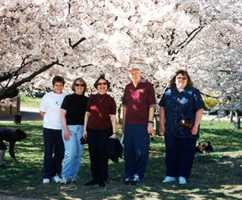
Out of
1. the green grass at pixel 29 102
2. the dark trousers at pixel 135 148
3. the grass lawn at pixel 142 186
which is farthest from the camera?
the green grass at pixel 29 102

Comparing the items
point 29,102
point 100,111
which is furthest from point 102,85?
point 29,102

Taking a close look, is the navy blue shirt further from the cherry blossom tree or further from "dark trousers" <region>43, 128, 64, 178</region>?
the cherry blossom tree

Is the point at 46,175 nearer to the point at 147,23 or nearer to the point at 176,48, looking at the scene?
the point at 147,23

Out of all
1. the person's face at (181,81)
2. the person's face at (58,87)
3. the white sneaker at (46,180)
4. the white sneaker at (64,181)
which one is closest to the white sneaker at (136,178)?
the white sneaker at (64,181)

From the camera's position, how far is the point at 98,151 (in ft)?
28.2

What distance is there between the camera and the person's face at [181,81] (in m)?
8.52

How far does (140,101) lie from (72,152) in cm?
132

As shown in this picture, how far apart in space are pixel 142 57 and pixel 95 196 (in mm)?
5489

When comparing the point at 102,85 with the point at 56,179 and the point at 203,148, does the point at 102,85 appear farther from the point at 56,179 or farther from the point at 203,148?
the point at 203,148

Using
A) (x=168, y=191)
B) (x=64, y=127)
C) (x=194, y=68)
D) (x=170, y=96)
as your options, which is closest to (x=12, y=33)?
(x=64, y=127)

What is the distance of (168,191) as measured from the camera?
26.8 feet

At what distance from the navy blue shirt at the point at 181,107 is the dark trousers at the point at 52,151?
179cm

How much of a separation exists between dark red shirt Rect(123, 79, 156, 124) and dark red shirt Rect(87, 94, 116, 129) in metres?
0.28

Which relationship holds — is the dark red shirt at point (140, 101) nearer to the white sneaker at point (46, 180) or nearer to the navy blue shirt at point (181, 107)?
the navy blue shirt at point (181, 107)
